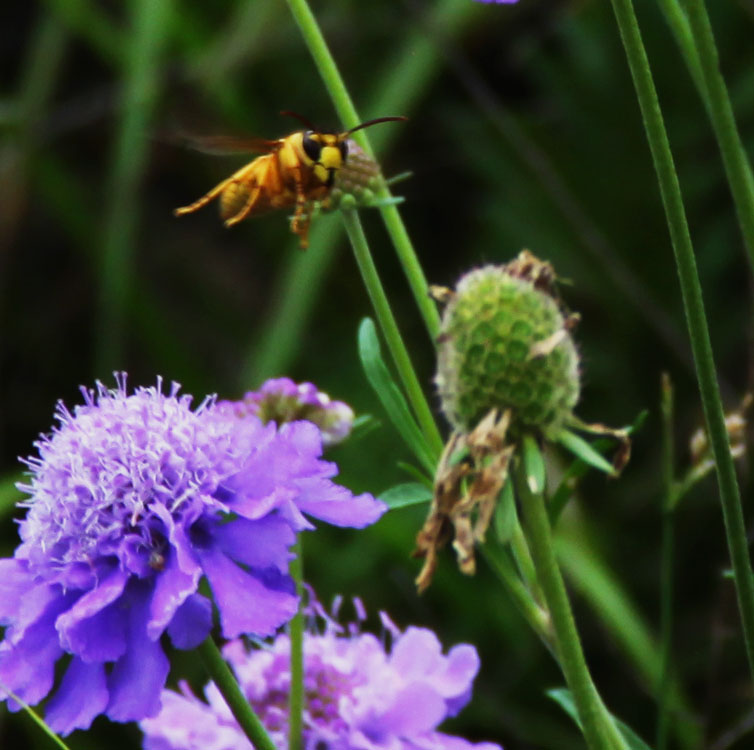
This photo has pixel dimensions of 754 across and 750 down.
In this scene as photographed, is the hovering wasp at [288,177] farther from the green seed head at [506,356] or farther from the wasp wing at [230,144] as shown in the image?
the green seed head at [506,356]

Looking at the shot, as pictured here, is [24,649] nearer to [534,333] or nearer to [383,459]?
[534,333]

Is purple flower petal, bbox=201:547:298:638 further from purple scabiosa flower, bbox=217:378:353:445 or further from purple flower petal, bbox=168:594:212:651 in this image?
purple scabiosa flower, bbox=217:378:353:445

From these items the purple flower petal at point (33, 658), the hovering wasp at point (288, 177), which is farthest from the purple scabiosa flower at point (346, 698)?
the hovering wasp at point (288, 177)

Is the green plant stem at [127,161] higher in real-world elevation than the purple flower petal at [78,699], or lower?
higher

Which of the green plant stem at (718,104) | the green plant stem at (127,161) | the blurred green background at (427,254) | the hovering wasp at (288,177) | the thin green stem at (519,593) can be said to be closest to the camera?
the green plant stem at (718,104)

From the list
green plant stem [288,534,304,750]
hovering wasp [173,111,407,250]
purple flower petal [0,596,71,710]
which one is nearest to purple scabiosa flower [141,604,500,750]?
green plant stem [288,534,304,750]

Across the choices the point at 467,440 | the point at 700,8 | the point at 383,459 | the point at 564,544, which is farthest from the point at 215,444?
the point at 383,459
